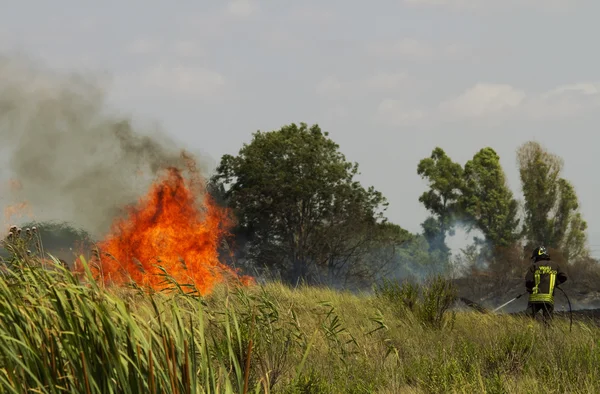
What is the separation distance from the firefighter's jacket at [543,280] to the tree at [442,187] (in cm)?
2640

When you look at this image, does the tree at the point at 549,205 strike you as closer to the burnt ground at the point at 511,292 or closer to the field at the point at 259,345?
the burnt ground at the point at 511,292

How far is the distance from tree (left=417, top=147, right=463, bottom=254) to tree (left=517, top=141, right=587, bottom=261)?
3.86 m

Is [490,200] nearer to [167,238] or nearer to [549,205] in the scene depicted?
[549,205]

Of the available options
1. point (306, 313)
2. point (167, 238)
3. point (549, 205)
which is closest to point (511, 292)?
point (549, 205)

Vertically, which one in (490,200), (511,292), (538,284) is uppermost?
(490,200)

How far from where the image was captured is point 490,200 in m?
37.1

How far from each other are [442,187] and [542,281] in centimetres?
2689

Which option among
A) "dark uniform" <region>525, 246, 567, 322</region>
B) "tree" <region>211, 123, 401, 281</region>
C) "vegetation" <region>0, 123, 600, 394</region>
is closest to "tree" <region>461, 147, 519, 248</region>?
"vegetation" <region>0, 123, 600, 394</region>

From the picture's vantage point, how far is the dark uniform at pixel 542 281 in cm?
1154

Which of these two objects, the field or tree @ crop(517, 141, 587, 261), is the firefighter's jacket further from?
tree @ crop(517, 141, 587, 261)

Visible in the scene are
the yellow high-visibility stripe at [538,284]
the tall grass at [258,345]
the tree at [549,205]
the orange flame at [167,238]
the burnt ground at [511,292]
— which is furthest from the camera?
the tree at [549,205]

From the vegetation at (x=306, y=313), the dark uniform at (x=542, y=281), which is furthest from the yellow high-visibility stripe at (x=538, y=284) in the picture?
the vegetation at (x=306, y=313)

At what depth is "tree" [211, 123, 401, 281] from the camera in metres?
26.6

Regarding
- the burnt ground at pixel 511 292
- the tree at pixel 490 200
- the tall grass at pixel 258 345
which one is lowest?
the burnt ground at pixel 511 292
